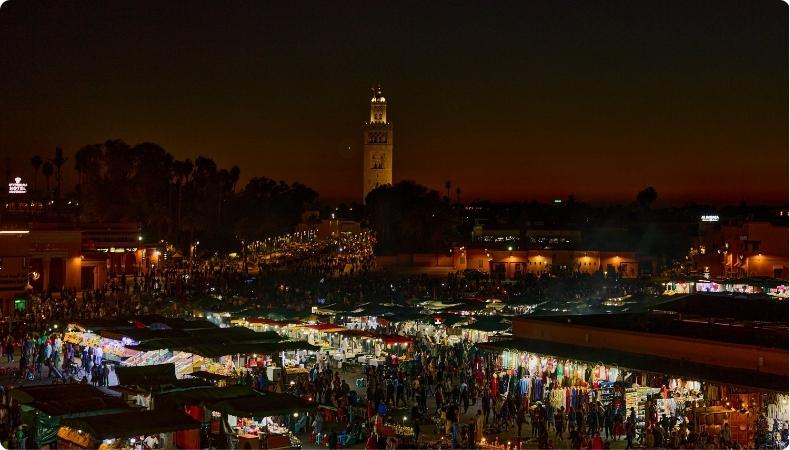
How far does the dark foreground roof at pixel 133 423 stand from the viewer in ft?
46.9

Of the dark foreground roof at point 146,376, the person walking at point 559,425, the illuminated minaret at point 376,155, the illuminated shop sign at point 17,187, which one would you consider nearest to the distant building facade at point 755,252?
the person walking at point 559,425

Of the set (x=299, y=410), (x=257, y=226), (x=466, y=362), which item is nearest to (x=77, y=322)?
(x=466, y=362)

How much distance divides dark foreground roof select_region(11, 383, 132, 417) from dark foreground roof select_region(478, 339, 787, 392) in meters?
8.67

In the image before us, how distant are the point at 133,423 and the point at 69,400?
1.77m

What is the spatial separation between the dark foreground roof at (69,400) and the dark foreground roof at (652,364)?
867 centimetres

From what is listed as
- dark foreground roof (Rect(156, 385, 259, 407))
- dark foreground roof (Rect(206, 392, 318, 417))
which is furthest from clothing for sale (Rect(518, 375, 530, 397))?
dark foreground roof (Rect(156, 385, 259, 407))

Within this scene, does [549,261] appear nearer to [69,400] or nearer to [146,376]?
[146,376]

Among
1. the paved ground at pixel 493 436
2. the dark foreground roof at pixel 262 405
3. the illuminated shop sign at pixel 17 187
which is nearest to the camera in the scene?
the dark foreground roof at pixel 262 405

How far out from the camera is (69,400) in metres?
15.9

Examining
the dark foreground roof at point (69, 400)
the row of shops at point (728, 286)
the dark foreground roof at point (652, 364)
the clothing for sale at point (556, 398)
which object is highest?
the row of shops at point (728, 286)

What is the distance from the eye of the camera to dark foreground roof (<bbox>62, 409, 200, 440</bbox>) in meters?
14.3

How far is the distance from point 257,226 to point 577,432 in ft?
217

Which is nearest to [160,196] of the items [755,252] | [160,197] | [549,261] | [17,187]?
[160,197]

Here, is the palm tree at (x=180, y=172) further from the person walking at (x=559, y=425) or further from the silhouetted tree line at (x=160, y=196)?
the person walking at (x=559, y=425)
